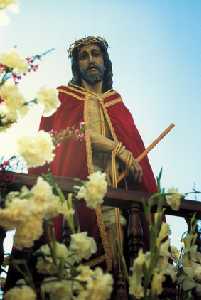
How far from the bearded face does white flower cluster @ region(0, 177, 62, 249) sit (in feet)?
13.6

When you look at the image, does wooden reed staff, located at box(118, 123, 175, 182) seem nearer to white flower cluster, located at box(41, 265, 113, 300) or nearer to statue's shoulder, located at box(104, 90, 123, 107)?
statue's shoulder, located at box(104, 90, 123, 107)

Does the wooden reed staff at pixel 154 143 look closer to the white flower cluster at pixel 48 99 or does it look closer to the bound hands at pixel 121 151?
the bound hands at pixel 121 151

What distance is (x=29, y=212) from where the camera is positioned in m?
1.91

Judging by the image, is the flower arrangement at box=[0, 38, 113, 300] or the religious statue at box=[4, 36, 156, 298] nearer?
the flower arrangement at box=[0, 38, 113, 300]

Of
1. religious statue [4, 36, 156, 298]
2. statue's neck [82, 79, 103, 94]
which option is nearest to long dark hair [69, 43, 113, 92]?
religious statue [4, 36, 156, 298]

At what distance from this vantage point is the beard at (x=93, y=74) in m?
6.04

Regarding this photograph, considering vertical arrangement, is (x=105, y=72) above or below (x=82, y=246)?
above

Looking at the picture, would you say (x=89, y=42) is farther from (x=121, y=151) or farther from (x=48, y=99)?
(x=48, y=99)

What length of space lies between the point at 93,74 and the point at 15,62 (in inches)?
151

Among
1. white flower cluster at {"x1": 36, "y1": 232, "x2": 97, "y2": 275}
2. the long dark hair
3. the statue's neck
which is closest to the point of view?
white flower cluster at {"x1": 36, "y1": 232, "x2": 97, "y2": 275}

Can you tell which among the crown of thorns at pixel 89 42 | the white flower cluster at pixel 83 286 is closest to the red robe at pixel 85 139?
the crown of thorns at pixel 89 42

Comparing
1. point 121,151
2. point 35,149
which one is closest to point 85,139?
point 121,151

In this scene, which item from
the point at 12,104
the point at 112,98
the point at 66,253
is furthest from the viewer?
the point at 112,98

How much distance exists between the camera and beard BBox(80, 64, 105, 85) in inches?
238
